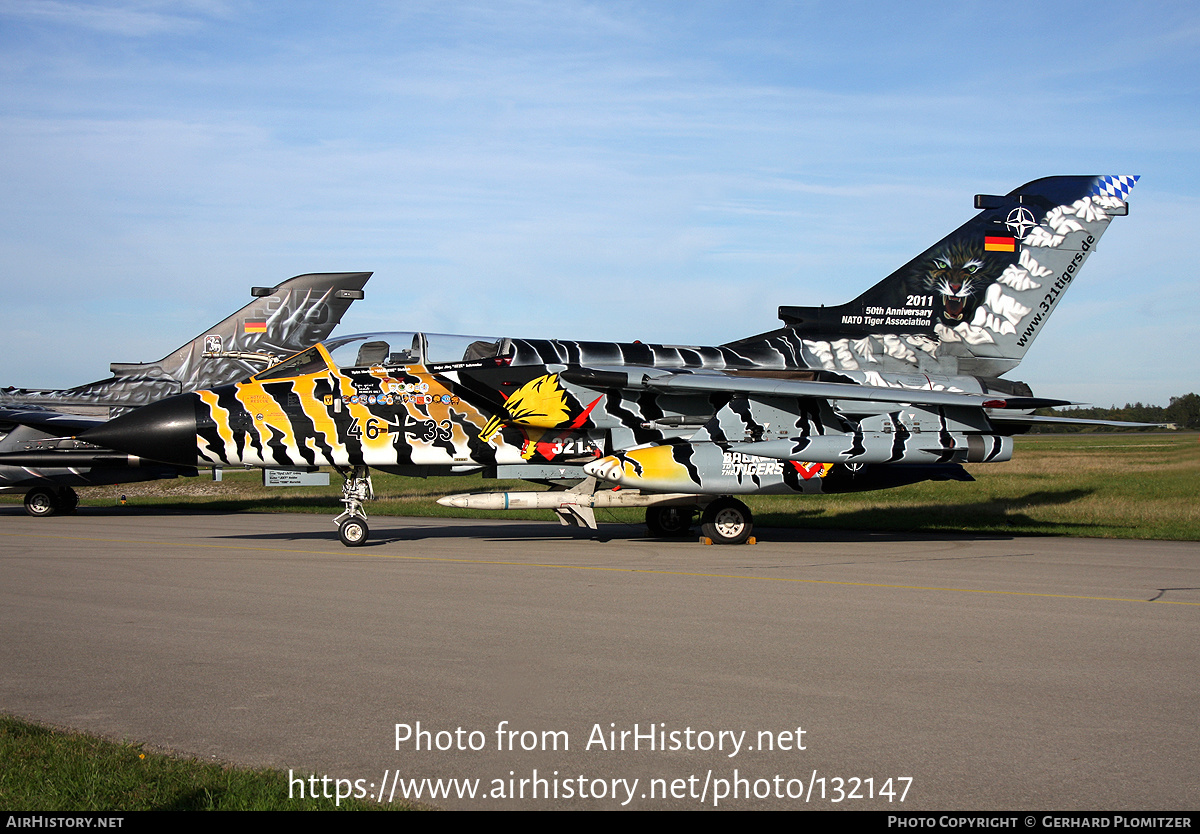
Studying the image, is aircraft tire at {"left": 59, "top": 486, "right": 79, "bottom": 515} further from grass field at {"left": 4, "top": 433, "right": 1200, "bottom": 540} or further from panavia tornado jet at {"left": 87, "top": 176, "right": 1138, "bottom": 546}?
panavia tornado jet at {"left": 87, "top": 176, "right": 1138, "bottom": 546}

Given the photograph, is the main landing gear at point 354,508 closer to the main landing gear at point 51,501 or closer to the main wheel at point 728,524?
the main wheel at point 728,524

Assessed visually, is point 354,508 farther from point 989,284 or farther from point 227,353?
point 227,353

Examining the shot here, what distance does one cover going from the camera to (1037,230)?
53.6ft

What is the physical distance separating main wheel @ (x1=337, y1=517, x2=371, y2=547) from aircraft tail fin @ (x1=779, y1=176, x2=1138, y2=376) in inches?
299

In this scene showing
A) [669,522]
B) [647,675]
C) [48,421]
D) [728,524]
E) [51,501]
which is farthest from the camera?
[51,501]

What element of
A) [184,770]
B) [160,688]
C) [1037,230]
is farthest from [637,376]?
[184,770]

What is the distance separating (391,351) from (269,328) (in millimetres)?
12551

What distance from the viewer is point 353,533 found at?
46.3 ft

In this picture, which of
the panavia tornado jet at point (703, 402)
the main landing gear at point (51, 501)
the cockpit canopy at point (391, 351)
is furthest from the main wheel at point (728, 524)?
the main landing gear at point (51, 501)

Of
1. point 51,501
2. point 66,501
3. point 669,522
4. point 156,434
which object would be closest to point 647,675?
point 156,434

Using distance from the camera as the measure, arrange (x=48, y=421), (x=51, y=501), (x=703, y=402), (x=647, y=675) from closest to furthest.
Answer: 1. (x=647, y=675)
2. (x=703, y=402)
3. (x=48, y=421)
4. (x=51, y=501)

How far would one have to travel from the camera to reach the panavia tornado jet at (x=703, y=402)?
44.3 feet

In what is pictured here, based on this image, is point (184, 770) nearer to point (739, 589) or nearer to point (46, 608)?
point (46, 608)

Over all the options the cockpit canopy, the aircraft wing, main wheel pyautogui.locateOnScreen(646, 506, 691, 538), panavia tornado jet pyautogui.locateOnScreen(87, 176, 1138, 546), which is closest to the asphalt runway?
panavia tornado jet pyautogui.locateOnScreen(87, 176, 1138, 546)
